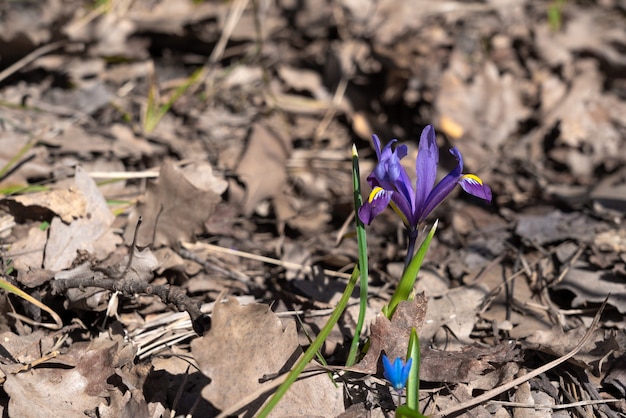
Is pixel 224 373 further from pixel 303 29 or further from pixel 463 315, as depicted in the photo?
pixel 303 29

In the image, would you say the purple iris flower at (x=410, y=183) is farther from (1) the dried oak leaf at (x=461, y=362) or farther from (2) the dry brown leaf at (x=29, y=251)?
(2) the dry brown leaf at (x=29, y=251)

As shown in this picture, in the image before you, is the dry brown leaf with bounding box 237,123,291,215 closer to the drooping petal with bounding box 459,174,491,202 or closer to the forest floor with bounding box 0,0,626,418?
the forest floor with bounding box 0,0,626,418

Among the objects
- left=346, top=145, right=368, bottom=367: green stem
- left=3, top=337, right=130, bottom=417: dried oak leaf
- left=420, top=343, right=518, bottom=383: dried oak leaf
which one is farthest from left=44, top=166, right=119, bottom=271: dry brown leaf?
left=420, top=343, right=518, bottom=383: dried oak leaf

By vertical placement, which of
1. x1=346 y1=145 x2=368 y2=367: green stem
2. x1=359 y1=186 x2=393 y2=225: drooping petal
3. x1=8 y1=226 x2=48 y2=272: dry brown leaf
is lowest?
x1=8 y1=226 x2=48 y2=272: dry brown leaf

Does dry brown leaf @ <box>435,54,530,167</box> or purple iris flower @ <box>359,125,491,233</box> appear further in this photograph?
dry brown leaf @ <box>435,54,530,167</box>

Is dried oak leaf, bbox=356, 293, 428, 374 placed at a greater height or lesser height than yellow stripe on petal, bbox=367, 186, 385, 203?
lesser


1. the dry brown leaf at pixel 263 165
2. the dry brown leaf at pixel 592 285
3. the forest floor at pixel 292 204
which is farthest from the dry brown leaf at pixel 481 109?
the dry brown leaf at pixel 592 285
